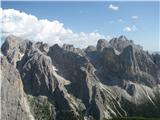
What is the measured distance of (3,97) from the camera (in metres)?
194

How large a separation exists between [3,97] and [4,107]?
633 centimetres

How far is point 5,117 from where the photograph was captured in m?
191

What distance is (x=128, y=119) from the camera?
551 ft

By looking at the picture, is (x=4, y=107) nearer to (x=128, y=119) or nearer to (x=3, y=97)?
(x=3, y=97)

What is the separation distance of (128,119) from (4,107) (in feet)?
215

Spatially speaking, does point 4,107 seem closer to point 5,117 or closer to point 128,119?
point 5,117

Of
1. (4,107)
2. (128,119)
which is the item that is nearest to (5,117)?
(4,107)

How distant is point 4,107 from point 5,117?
5563 mm

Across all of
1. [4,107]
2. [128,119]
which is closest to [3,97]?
[4,107]

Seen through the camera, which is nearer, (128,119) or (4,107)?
(128,119)

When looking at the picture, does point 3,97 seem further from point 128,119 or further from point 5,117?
point 128,119

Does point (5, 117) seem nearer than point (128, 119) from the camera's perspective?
No

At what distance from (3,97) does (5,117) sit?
1068cm
